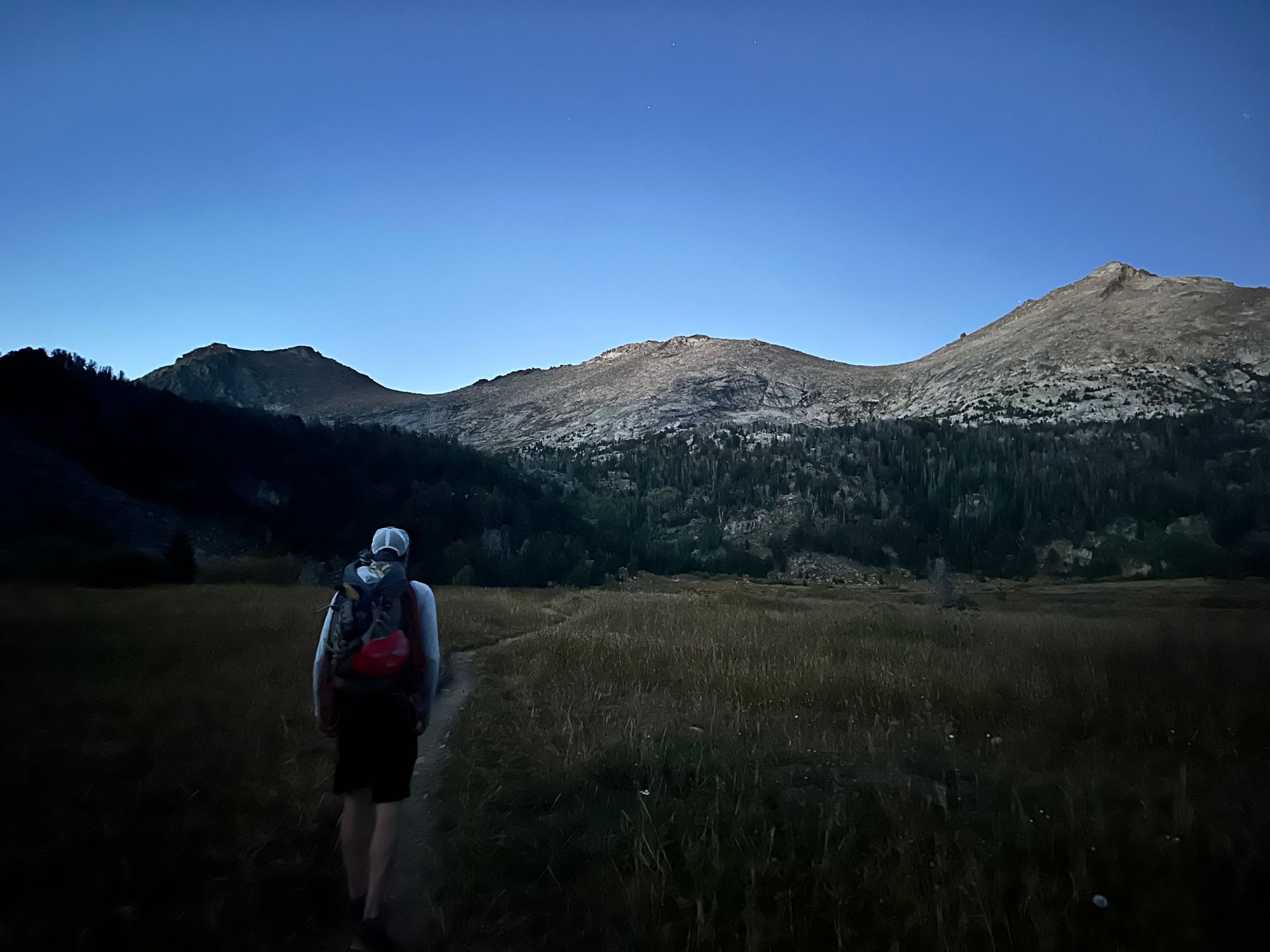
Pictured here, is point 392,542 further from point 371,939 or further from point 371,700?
point 371,939

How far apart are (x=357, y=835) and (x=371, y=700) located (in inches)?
35.2

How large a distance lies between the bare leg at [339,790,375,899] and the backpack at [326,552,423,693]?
0.76 metres

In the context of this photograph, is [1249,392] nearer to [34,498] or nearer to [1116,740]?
[1116,740]

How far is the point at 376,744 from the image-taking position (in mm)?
3816

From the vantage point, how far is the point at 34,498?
37531mm

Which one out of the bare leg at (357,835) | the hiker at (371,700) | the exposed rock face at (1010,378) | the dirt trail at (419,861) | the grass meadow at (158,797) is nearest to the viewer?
the grass meadow at (158,797)

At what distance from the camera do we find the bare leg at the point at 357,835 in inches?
154

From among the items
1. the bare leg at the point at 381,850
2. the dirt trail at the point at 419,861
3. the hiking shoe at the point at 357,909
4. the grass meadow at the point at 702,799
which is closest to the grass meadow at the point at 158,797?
the grass meadow at the point at 702,799

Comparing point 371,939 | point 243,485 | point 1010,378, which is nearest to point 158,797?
point 371,939

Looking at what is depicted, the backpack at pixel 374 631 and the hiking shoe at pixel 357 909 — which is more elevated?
the backpack at pixel 374 631

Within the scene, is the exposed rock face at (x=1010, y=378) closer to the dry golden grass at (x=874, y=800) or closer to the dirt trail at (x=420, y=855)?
the dry golden grass at (x=874, y=800)

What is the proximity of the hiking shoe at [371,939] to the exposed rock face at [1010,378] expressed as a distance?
113448 mm

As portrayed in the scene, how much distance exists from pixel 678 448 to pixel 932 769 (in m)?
112

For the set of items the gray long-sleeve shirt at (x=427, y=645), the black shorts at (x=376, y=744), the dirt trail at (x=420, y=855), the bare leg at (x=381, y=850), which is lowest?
the dirt trail at (x=420, y=855)
